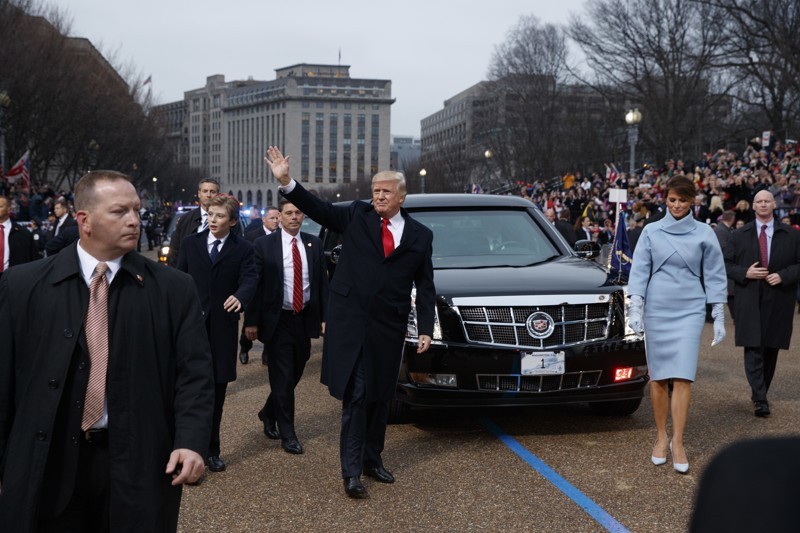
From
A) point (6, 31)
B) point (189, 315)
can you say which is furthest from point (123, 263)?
point (6, 31)

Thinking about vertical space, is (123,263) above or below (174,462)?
above

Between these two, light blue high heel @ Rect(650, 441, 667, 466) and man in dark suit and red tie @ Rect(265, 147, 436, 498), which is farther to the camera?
light blue high heel @ Rect(650, 441, 667, 466)

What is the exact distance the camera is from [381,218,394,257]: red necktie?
577 centimetres

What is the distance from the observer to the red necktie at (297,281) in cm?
688

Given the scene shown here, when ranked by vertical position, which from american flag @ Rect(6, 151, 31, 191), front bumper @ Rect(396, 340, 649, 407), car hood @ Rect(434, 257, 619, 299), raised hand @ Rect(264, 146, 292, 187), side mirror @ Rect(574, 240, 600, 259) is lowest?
front bumper @ Rect(396, 340, 649, 407)

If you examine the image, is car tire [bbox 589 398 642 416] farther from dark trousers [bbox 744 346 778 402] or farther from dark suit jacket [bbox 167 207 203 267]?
dark suit jacket [bbox 167 207 203 267]

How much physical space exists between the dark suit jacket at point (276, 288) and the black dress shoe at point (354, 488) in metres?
1.57

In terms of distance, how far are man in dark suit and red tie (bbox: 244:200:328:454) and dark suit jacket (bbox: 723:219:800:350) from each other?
3717mm

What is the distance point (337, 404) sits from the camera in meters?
8.28

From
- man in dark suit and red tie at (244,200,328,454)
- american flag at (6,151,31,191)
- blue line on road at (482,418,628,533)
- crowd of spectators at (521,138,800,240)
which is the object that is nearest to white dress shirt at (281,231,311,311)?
man in dark suit and red tie at (244,200,328,454)

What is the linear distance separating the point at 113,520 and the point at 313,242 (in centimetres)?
426

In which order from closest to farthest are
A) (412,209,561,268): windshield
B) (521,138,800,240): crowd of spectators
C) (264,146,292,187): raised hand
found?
1. (264,146,292,187): raised hand
2. (412,209,561,268): windshield
3. (521,138,800,240): crowd of spectators

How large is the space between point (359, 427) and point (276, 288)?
1544mm

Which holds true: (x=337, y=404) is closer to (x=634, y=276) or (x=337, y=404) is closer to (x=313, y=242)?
(x=313, y=242)
